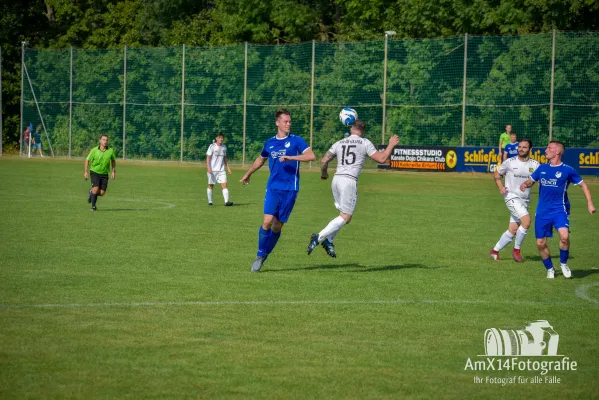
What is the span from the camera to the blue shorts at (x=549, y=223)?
45.0 feet

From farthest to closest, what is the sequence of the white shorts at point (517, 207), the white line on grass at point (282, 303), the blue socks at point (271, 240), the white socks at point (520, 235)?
the white socks at point (520, 235) < the white shorts at point (517, 207) < the blue socks at point (271, 240) < the white line on grass at point (282, 303)

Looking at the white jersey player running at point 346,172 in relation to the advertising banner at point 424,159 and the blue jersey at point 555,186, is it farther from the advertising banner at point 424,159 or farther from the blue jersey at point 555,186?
the advertising banner at point 424,159

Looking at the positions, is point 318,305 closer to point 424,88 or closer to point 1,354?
point 1,354

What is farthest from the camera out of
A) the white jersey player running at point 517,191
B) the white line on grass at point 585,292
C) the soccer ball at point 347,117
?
the white jersey player running at point 517,191

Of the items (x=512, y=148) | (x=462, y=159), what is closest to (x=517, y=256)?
(x=512, y=148)

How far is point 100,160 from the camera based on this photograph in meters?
24.3

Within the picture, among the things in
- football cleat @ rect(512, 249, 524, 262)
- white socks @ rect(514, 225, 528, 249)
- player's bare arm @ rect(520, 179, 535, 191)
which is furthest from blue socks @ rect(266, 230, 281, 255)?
white socks @ rect(514, 225, 528, 249)

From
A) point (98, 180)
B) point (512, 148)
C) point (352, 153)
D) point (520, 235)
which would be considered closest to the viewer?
point (352, 153)

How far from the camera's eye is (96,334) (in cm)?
933

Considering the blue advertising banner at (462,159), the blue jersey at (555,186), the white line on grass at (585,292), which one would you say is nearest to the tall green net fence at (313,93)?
the blue advertising banner at (462,159)

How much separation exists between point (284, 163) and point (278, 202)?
1.87 feet

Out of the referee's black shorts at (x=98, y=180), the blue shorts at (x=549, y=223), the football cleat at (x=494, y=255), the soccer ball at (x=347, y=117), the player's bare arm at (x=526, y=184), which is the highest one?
the soccer ball at (x=347, y=117)

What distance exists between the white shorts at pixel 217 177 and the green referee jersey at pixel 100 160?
325 centimetres

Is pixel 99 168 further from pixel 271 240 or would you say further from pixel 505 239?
Answer: pixel 505 239
